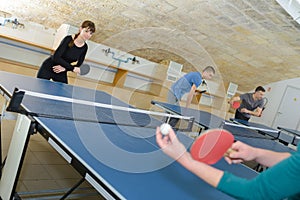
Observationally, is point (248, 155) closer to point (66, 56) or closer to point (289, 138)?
point (66, 56)

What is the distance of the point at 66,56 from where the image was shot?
311 cm

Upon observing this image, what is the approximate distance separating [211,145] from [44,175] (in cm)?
171

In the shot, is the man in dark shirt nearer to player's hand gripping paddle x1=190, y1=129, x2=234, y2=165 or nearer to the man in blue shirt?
the man in blue shirt

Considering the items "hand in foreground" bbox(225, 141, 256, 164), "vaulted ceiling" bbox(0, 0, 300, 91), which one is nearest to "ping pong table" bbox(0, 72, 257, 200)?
"hand in foreground" bbox(225, 141, 256, 164)

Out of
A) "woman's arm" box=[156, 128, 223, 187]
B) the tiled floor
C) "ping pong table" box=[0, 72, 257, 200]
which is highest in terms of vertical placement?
"woman's arm" box=[156, 128, 223, 187]

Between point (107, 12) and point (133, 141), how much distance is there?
4308 millimetres

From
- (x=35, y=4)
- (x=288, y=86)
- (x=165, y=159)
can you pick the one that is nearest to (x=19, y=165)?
(x=165, y=159)

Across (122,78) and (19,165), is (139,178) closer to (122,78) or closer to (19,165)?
(19,165)

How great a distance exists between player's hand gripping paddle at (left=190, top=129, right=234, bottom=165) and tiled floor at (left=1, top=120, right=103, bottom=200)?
128 centimetres

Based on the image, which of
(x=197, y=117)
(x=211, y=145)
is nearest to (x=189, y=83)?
(x=197, y=117)

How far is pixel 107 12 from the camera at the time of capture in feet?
17.9

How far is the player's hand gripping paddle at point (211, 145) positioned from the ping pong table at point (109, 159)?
27 cm

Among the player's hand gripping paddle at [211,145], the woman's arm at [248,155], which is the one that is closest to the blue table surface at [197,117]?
the woman's arm at [248,155]

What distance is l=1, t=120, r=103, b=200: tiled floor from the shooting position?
191cm
